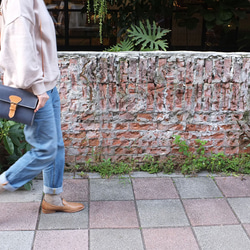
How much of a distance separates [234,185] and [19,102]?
2084 millimetres

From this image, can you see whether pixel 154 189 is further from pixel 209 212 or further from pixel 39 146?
pixel 39 146

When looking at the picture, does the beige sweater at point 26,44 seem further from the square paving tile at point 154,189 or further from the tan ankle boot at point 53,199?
the square paving tile at point 154,189

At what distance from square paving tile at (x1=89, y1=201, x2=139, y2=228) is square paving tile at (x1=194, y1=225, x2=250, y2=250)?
1.61 feet

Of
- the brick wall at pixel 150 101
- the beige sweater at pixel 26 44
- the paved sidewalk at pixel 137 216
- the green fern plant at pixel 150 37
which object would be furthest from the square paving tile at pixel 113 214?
the green fern plant at pixel 150 37

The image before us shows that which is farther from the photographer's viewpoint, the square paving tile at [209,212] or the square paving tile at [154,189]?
the square paving tile at [154,189]

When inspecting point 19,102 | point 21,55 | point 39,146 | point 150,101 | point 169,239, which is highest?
point 21,55

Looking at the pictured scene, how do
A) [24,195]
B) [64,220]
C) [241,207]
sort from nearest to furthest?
[64,220], [241,207], [24,195]

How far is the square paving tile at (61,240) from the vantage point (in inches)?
106

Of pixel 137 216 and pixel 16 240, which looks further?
pixel 137 216

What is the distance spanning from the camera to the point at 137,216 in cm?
306

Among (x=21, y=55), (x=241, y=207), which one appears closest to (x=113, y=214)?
(x=241, y=207)

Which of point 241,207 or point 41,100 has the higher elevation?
point 41,100

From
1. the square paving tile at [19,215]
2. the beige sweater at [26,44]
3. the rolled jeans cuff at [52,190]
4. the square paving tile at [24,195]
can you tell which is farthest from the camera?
the square paving tile at [24,195]

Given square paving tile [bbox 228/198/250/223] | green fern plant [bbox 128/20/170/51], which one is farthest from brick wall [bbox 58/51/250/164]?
square paving tile [bbox 228/198/250/223]
